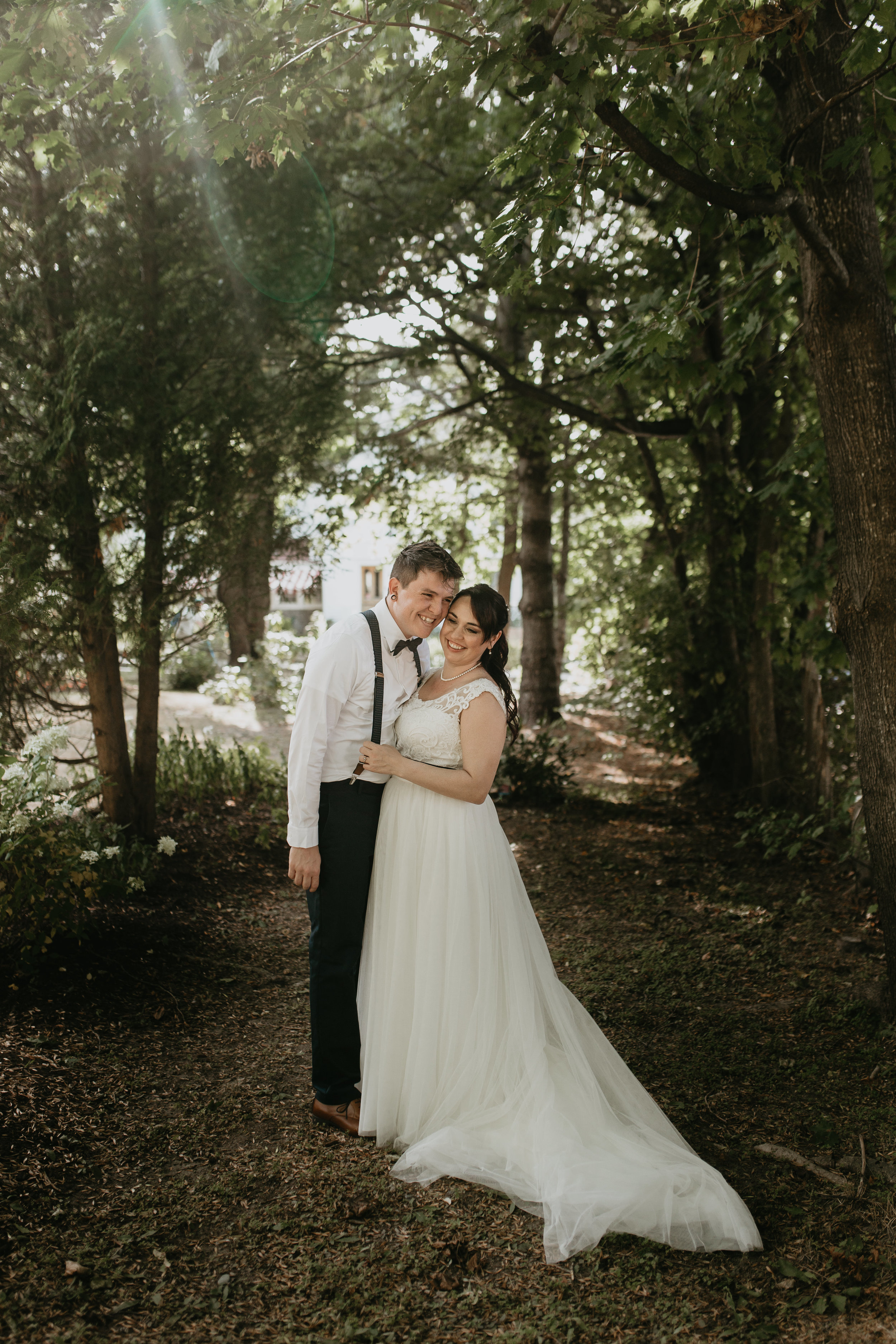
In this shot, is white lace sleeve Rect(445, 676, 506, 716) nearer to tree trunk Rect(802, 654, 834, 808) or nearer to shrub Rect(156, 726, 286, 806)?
shrub Rect(156, 726, 286, 806)

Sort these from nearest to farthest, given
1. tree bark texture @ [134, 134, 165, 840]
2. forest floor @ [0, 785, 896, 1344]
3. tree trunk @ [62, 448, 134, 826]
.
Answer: forest floor @ [0, 785, 896, 1344] → tree trunk @ [62, 448, 134, 826] → tree bark texture @ [134, 134, 165, 840]

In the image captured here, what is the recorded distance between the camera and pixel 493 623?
3.52 metres

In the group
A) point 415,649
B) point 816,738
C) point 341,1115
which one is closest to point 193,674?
point 816,738

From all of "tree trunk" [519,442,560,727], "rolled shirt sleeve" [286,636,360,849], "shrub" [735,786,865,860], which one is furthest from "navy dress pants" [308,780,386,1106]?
"tree trunk" [519,442,560,727]

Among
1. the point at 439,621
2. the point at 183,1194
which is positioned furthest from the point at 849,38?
the point at 183,1194

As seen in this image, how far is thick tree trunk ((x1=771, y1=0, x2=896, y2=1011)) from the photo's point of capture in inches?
156

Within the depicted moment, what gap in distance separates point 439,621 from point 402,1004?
57.9 inches

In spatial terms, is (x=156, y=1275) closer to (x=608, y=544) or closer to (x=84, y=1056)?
(x=84, y=1056)

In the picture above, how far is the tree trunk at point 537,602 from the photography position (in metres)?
11.3

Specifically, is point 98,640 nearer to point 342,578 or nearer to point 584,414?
point 584,414

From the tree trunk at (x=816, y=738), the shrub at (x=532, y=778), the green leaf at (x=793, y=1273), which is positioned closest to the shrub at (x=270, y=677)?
the shrub at (x=532, y=778)

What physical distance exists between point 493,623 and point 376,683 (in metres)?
0.52

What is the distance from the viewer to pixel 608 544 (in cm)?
1464

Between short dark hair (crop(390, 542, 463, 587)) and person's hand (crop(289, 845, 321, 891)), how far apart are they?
3.47 feet
